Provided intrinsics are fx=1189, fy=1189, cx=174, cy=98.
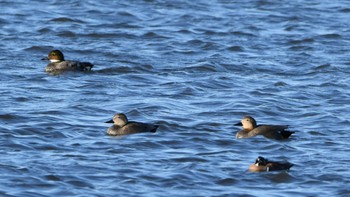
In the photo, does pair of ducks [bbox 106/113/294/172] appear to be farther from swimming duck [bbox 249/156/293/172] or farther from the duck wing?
swimming duck [bbox 249/156/293/172]

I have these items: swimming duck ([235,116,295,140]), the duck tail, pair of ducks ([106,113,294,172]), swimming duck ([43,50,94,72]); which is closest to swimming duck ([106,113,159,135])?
pair of ducks ([106,113,294,172])

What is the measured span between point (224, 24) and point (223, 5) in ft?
8.81

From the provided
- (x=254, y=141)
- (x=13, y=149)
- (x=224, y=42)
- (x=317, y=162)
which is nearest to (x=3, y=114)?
Answer: (x=13, y=149)

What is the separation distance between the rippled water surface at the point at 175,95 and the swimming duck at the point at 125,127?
0.14 metres

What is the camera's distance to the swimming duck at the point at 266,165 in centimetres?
1347

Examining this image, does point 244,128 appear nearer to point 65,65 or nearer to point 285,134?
point 285,134

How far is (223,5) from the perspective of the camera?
29.2 m

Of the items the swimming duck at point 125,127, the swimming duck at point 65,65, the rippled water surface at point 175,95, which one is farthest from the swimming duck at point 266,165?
the swimming duck at point 65,65

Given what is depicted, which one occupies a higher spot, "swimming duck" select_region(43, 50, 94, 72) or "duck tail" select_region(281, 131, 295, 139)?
"swimming duck" select_region(43, 50, 94, 72)

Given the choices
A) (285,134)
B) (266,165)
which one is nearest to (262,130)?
(285,134)

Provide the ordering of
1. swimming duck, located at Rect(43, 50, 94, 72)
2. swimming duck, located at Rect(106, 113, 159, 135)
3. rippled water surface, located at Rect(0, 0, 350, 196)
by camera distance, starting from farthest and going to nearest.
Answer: swimming duck, located at Rect(43, 50, 94, 72) → swimming duck, located at Rect(106, 113, 159, 135) → rippled water surface, located at Rect(0, 0, 350, 196)

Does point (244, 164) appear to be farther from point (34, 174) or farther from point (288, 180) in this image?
point (34, 174)

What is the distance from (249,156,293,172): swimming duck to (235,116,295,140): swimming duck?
1.87 metres

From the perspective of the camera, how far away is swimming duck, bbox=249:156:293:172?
13.5 metres
